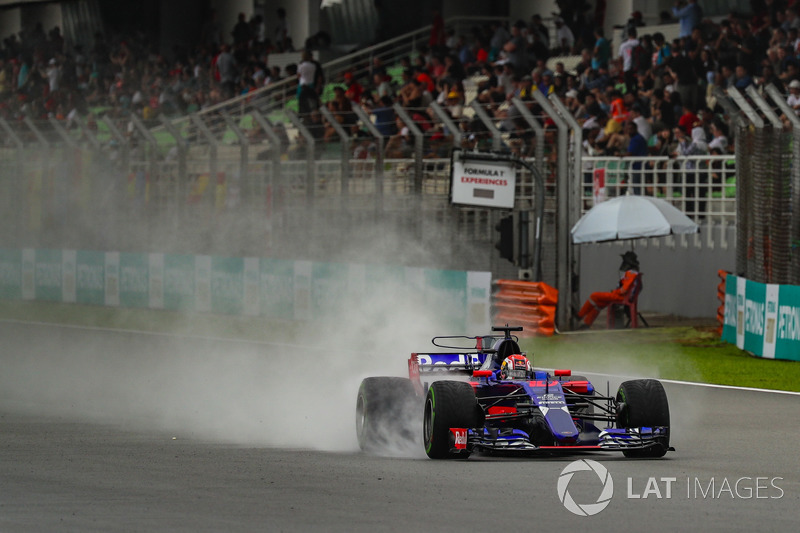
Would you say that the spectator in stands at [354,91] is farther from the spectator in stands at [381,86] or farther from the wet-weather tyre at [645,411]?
the wet-weather tyre at [645,411]

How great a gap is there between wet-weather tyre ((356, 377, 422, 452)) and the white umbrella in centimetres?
1068

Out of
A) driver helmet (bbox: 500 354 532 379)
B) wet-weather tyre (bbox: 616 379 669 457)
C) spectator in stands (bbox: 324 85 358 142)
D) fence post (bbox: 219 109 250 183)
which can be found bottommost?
wet-weather tyre (bbox: 616 379 669 457)

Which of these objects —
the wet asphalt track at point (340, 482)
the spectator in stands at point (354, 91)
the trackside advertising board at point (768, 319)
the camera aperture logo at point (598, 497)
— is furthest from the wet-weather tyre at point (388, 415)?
the spectator in stands at point (354, 91)

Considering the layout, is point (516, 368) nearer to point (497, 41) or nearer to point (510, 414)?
point (510, 414)

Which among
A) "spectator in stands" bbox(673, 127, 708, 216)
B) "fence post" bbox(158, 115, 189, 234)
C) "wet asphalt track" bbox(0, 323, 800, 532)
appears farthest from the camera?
"fence post" bbox(158, 115, 189, 234)

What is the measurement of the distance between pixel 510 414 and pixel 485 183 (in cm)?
1145

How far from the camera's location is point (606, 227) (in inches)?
808

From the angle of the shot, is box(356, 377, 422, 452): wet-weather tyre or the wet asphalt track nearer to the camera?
the wet asphalt track

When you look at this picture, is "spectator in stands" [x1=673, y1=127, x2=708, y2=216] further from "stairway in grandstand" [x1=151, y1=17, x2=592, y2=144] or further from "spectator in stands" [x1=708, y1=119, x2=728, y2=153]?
"stairway in grandstand" [x1=151, y1=17, x2=592, y2=144]

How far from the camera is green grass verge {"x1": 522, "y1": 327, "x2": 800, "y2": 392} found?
15.3m

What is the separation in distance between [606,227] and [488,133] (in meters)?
2.24

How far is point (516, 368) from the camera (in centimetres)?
991

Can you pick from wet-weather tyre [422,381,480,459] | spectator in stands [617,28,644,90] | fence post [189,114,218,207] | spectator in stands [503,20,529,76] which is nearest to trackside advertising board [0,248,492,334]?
fence post [189,114,218,207]

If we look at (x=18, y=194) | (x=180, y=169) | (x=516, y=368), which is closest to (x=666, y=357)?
(x=516, y=368)
